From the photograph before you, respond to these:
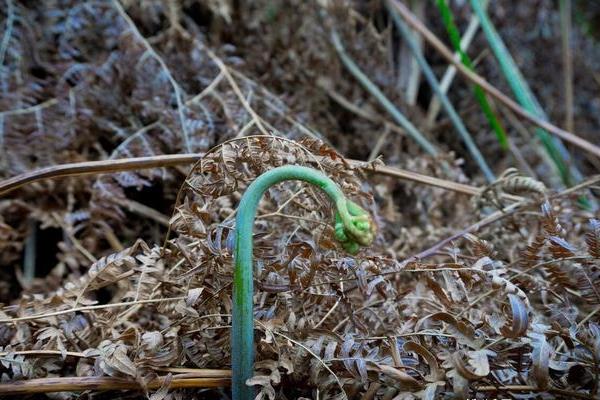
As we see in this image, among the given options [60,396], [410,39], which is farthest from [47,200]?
[410,39]

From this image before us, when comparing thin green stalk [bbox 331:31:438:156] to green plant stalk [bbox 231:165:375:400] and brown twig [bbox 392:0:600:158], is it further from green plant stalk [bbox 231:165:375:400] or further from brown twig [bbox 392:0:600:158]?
green plant stalk [bbox 231:165:375:400]

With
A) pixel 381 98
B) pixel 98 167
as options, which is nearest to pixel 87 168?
pixel 98 167

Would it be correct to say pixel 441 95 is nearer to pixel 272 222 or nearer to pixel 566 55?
pixel 566 55

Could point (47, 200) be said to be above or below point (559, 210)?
above

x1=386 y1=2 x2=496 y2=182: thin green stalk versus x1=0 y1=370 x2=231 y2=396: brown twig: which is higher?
x1=386 y1=2 x2=496 y2=182: thin green stalk

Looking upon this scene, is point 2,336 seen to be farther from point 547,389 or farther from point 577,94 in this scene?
point 577,94

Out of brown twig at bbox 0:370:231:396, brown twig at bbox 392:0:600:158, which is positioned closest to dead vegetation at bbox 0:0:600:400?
brown twig at bbox 0:370:231:396
